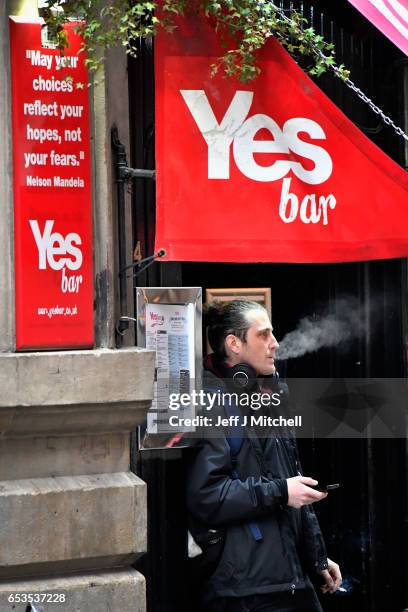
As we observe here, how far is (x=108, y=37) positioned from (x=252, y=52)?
0.76m

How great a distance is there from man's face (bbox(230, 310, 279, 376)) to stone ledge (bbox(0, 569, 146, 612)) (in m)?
1.39

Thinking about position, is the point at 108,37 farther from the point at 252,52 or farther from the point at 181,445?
the point at 181,445

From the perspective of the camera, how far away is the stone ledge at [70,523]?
439 cm

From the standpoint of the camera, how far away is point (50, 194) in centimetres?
450

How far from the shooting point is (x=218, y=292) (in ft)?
21.0

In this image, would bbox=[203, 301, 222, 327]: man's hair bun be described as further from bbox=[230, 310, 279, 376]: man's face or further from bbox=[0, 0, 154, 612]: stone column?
bbox=[0, 0, 154, 612]: stone column

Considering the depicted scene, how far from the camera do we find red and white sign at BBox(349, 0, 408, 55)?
5.18m

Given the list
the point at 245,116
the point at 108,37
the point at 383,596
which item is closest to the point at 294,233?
the point at 245,116

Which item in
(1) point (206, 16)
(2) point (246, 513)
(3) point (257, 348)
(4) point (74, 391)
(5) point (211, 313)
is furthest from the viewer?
(5) point (211, 313)

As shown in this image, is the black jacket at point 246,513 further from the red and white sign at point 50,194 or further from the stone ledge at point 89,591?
the red and white sign at point 50,194

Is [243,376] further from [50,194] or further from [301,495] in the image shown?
[50,194]

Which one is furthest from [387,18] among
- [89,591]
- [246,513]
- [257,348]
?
[89,591]

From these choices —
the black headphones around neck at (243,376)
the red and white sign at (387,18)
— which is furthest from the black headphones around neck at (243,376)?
the red and white sign at (387,18)

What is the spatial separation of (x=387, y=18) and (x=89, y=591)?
10.7 ft
